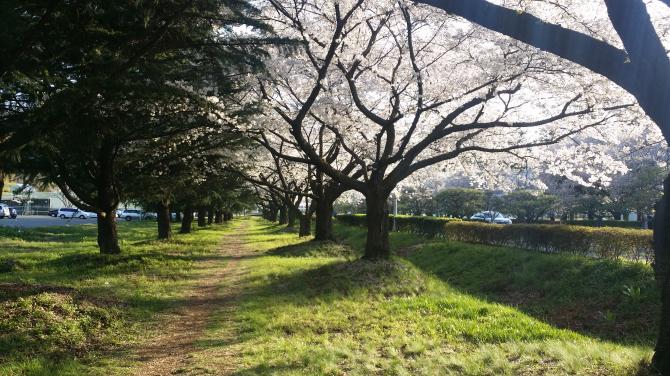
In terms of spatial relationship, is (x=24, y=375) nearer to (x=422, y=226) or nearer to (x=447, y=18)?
(x=447, y=18)

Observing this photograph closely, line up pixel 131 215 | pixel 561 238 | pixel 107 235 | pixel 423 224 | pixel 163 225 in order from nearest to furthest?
1. pixel 561 238
2. pixel 107 235
3. pixel 163 225
4. pixel 423 224
5. pixel 131 215

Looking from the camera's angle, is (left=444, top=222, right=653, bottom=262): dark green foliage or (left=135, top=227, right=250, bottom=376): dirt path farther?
(left=444, top=222, right=653, bottom=262): dark green foliage

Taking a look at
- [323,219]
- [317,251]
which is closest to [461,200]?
[323,219]

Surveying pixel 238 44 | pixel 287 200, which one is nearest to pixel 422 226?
pixel 287 200

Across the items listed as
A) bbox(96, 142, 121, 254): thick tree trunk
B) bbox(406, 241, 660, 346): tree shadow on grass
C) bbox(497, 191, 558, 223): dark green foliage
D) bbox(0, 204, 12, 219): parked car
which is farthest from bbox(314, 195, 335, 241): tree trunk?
bbox(0, 204, 12, 219): parked car

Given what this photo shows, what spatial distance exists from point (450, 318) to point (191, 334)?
4004 mm

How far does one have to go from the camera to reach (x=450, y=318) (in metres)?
8.34

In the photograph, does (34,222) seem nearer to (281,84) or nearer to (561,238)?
(281,84)

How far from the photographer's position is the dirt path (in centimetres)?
591

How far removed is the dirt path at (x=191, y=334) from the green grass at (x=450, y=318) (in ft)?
0.97

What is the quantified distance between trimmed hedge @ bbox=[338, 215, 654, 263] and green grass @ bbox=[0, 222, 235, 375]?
10545 millimetres

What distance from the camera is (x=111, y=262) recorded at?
47.6 feet

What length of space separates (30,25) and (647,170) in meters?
32.7

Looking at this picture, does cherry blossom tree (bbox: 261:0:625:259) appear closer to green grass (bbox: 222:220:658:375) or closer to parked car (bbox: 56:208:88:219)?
green grass (bbox: 222:220:658:375)
